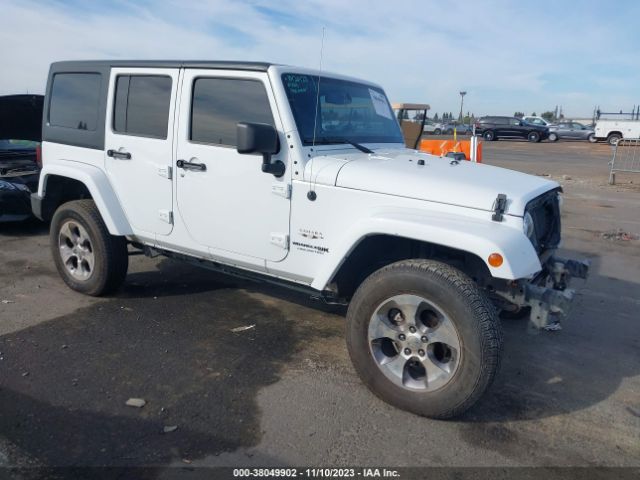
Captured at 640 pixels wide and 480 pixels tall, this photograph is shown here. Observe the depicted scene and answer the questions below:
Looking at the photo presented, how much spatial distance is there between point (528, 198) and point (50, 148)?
14.3 feet

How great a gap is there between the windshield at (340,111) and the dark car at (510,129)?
3430 centimetres

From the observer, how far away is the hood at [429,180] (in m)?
3.23

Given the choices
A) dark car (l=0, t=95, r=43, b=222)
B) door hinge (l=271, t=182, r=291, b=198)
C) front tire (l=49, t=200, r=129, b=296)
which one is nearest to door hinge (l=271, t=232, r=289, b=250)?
door hinge (l=271, t=182, r=291, b=198)

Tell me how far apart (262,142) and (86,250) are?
2.49 meters

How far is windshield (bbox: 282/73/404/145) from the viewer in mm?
3811

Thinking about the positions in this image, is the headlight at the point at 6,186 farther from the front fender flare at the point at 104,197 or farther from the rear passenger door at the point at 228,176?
the rear passenger door at the point at 228,176

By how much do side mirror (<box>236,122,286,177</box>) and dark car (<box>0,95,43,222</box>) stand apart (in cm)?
481

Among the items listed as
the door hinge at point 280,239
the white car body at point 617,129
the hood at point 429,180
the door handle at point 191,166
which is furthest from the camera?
the white car body at point 617,129

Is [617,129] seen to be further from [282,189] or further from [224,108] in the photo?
[282,189]

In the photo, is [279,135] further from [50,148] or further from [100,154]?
[50,148]

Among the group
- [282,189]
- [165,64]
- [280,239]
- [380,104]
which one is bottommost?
[280,239]

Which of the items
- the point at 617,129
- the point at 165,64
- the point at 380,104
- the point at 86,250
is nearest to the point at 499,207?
the point at 380,104

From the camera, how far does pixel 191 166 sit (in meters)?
4.14

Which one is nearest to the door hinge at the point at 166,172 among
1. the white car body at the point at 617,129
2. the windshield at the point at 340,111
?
the windshield at the point at 340,111
